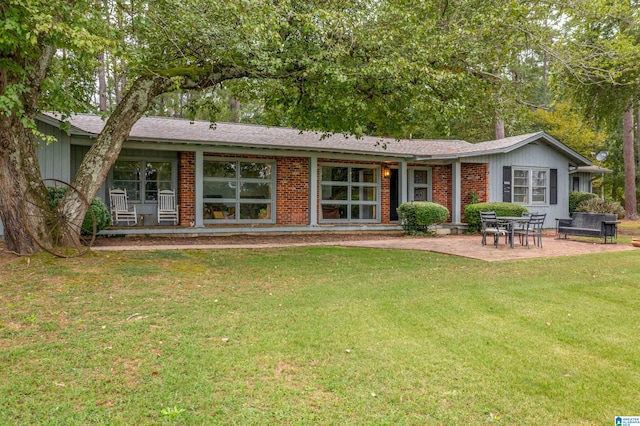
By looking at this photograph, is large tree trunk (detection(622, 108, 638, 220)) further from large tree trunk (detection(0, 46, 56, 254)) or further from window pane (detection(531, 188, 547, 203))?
large tree trunk (detection(0, 46, 56, 254))

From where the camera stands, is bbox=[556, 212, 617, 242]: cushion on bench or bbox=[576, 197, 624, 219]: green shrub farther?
bbox=[576, 197, 624, 219]: green shrub

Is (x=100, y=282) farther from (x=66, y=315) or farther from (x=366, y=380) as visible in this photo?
(x=366, y=380)

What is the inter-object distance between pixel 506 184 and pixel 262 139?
8917 millimetres

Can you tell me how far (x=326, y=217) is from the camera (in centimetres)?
1423

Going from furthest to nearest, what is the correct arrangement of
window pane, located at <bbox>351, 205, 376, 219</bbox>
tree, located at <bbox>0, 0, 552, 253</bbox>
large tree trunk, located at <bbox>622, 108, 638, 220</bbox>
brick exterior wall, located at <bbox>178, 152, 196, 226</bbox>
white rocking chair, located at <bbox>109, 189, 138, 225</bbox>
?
1. large tree trunk, located at <bbox>622, 108, 638, 220</bbox>
2. window pane, located at <bbox>351, 205, 376, 219</bbox>
3. brick exterior wall, located at <bbox>178, 152, 196, 226</bbox>
4. white rocking chair, located at <bbox>109, 189, 138, 225</bbox>
5. tree, located at <bbox>0, 0, 552, 253</bbox>

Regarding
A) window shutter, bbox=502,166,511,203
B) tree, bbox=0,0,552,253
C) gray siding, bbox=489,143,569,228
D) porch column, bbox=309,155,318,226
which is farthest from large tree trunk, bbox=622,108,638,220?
porch column, bbox=309,155,318,226

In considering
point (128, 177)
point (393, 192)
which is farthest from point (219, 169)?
point (393, 192)

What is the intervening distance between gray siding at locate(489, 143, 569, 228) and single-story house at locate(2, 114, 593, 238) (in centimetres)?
4

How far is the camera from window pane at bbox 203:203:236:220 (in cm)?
1249

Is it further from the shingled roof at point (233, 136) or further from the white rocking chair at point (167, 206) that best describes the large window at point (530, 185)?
the white rocking chair at point (167, 206)

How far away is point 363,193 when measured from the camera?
1462 centimetres

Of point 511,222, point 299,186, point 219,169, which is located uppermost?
point 219,169

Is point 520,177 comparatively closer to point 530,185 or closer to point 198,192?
point 530,185

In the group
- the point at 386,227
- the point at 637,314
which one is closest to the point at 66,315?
the point at 637,314
